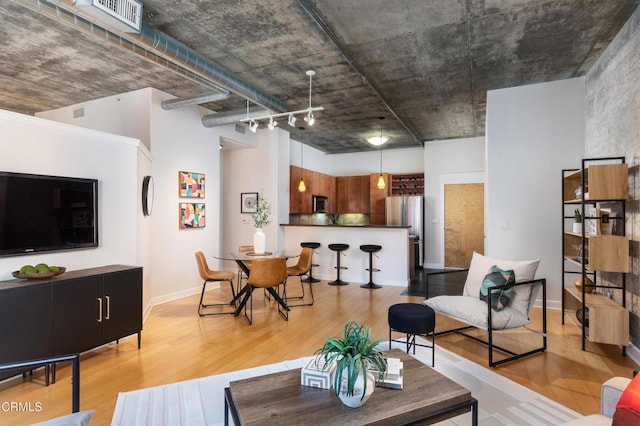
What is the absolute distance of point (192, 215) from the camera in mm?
5531

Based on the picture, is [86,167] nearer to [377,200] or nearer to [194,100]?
[194,100]

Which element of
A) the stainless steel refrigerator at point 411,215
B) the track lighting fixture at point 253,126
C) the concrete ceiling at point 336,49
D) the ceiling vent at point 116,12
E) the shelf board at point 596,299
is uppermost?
the concrete ceiling at point 336,49

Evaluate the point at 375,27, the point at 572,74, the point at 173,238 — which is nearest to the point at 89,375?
the point at 173,238

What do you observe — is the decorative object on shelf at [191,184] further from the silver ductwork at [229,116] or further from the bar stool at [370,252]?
the bar stool at [370,252]

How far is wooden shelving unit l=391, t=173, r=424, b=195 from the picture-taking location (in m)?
8.98

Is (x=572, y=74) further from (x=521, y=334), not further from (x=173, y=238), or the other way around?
(x=173, y=238)

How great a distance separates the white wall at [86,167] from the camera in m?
2.87

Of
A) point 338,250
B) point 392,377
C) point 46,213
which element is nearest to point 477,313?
point 392,377

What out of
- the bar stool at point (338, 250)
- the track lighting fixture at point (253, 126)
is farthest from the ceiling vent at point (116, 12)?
the bar stool at point (338, 250)

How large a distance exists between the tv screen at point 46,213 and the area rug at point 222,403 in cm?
159

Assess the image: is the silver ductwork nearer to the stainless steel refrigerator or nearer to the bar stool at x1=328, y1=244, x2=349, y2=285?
the bar stool at x1=328, y1=244, x2=349, y2=285

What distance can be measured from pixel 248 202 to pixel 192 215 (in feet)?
6.01

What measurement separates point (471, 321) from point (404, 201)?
5.45 metres

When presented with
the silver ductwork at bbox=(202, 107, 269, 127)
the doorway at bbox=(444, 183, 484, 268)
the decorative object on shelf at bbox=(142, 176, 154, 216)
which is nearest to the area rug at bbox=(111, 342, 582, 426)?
the decorative object on shelf at bbox=(142, 176, 154, 216)
